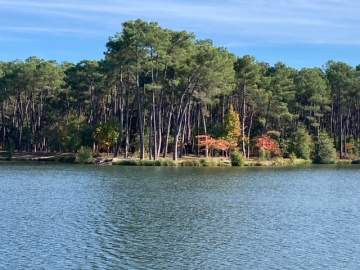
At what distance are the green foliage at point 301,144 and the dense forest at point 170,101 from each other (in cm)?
17

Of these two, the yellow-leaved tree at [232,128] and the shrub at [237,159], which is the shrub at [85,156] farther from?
the yellow-leaved tree at [232,128]

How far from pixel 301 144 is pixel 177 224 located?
72638mm

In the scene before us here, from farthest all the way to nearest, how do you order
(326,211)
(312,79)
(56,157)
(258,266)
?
(312,79), (56,157), (326,211), (258,266)

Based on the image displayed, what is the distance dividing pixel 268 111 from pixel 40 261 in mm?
85440

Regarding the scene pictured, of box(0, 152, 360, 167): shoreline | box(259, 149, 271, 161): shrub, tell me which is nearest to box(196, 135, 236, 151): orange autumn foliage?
box(0, 152, 360, 167): shoreline

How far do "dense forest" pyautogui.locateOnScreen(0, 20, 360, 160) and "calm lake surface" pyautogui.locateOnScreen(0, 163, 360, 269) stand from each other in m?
30.4

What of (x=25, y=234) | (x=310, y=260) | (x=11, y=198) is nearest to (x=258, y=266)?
(x=310, y=260)

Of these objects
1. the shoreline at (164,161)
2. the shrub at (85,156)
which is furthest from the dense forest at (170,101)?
the shrub at (85,156)

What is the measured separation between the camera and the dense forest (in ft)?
303

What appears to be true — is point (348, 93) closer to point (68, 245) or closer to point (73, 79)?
point (73, 79)

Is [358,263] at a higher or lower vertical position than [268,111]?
lower

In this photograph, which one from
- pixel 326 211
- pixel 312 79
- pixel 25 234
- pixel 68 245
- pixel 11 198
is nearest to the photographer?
pixel 68 245

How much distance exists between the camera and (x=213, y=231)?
35125mm

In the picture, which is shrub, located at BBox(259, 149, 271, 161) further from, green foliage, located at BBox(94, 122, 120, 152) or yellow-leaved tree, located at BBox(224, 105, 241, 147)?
green foliage, located at BBox(94, 122, 120, 152)
